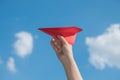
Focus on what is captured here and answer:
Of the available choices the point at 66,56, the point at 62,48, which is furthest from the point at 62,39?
the point at 66,56

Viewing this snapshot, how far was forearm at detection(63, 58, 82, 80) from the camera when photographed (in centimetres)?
456

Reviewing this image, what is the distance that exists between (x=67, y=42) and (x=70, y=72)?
0.80m

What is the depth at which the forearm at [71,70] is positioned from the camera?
15.0 feet

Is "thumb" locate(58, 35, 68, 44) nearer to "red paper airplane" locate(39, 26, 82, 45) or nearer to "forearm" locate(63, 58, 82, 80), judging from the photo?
"red paper airplane" locate(39, 26, 82, 45)

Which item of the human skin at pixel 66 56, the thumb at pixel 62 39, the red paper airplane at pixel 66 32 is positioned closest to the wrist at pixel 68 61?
the human skin at pixel 66 56

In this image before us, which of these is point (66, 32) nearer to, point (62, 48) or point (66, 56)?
point (62, 48)

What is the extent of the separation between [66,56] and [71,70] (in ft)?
1.13

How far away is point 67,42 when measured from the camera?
17.4 feet

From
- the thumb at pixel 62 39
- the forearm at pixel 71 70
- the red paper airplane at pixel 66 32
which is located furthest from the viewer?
the red paper airplane at pixel 66 32

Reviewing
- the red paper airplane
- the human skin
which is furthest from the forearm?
the red paper airplane

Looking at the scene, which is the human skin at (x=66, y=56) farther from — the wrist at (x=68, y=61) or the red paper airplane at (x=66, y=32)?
the red paper airplane at (x=66, y=32)

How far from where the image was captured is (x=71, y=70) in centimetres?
466

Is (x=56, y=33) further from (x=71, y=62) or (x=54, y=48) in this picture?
(x=71, y=62)

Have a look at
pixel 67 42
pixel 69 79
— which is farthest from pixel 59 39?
pixel 69 79
